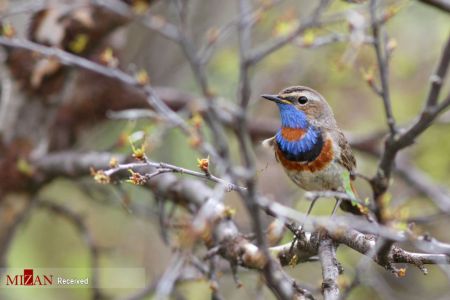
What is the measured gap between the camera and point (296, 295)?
3.03m

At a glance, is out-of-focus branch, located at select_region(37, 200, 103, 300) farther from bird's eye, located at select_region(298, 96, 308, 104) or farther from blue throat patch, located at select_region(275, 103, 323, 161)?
bird's eye, located at select_region(298, 96, 308, 104)

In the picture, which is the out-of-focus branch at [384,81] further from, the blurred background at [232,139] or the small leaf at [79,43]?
the blurred background at [232,139]

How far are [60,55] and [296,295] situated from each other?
100 inches

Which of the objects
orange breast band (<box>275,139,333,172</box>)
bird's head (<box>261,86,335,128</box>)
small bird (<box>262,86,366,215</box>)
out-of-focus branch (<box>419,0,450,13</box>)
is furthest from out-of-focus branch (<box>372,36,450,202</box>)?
bird's head (<box>261,86,335,128</box>)

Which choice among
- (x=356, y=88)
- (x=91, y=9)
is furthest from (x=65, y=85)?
(x=356, y=88)

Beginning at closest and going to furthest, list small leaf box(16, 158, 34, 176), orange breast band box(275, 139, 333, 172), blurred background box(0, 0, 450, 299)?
orange breast band box(275, 139, 333, 172) < small leaf box(16, 158, 34, 176) < blurred background box(0, 0, 450, 299)

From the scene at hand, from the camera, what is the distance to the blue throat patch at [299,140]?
4.31m

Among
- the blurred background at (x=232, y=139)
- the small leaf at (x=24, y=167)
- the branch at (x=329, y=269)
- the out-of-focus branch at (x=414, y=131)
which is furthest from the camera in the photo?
the blurred background at (x=232, y=139)

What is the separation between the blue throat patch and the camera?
4.31m

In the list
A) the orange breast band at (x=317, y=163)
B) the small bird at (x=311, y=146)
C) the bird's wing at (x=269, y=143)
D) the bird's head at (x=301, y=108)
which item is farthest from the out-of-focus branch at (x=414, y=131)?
the bird's wing at (x=269, y=143)

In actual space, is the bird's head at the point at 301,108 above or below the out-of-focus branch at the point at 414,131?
above

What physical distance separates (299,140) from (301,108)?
0.27m

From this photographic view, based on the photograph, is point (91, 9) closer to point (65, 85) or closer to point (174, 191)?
point (65, 85)

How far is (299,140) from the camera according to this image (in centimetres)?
439
